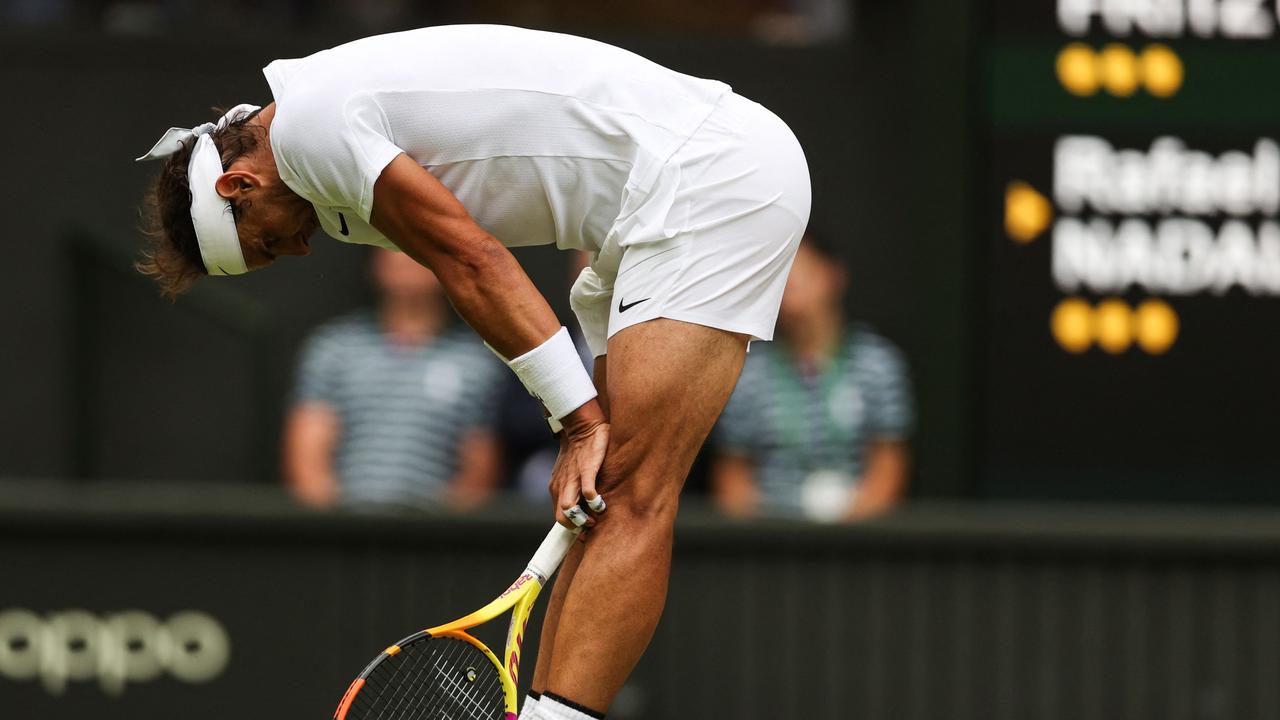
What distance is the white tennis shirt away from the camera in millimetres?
3811

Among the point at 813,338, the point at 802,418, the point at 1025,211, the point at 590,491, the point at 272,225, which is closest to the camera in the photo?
the point at 590,491

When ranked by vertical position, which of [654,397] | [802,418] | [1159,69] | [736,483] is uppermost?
[1159,69]

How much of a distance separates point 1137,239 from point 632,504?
12.4 feet

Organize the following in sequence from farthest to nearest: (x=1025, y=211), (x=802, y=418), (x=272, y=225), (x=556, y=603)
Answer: (x=1025, y=211)
(x=802, y=418)
(x=556, y=603)
(x=272, y=225)

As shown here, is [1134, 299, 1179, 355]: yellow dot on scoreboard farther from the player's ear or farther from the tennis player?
the player's ear

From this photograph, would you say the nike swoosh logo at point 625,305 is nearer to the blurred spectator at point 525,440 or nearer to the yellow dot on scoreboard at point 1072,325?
the blurred spectator at point 525,440

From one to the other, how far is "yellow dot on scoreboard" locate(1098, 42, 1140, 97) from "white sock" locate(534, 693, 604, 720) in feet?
13.4

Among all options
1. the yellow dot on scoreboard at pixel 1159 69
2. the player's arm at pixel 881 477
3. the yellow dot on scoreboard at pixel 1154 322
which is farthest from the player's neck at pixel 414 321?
the yellow dot on scoreboard at pixel 1159 69

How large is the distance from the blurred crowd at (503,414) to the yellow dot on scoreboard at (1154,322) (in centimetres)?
89

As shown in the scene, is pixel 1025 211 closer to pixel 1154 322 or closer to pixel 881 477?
pixel 1154 322

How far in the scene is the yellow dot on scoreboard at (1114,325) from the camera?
23.5 feet

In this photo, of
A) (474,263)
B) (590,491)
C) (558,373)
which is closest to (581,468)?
(590,491)

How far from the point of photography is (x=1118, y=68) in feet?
23.4

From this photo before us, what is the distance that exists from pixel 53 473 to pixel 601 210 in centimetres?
478
